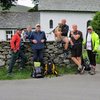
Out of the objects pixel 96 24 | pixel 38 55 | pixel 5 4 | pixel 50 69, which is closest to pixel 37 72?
pixel 50 69

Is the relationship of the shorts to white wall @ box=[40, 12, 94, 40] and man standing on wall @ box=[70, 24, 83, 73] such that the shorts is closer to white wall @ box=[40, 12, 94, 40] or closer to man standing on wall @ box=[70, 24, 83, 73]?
man standing on wall @ box=[70, 24, 83, 73]

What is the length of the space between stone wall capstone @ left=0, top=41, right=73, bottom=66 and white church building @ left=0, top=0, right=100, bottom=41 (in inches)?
1711

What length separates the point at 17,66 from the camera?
16703 millimetres

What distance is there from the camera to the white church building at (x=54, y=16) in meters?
61.2

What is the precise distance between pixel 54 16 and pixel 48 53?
148ft

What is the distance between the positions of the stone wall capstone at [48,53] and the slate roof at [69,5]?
4423 cm

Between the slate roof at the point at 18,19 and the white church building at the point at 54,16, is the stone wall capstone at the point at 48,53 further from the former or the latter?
the slate roof at the point at 18,19

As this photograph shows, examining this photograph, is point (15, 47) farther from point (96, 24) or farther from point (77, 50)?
point (96, 24)

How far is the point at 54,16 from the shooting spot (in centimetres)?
6159

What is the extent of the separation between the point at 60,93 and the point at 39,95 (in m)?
0.62

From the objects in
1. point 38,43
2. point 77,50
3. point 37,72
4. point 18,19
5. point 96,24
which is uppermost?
point 18,19

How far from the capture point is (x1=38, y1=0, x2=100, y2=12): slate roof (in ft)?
203

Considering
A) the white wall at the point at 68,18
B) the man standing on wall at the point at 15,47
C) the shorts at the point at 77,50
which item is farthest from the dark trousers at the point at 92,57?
the white wall at the point at 68,18

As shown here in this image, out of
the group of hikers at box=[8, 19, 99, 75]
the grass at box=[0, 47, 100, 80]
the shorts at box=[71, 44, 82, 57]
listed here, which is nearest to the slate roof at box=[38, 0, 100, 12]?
the grass at box=[0, 47, 100, 80]
